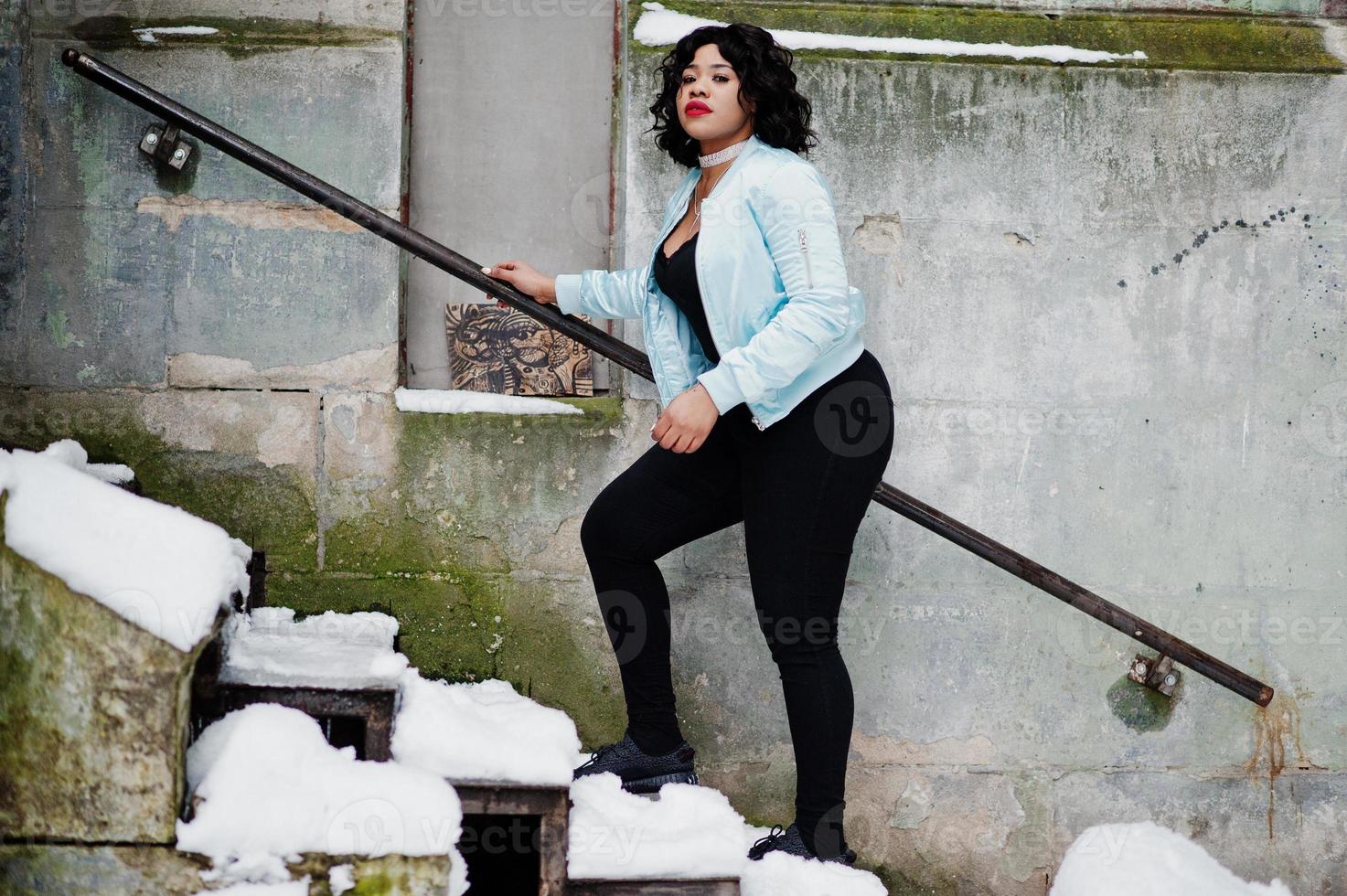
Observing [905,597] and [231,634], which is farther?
[905,597]

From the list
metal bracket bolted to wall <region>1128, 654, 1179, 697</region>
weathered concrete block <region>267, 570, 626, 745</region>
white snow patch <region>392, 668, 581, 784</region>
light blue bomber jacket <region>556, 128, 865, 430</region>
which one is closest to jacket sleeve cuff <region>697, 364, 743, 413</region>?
light blue bomber jacket <region>556, 128, 865, 430</region>

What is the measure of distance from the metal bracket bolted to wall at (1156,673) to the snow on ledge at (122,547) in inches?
95.3

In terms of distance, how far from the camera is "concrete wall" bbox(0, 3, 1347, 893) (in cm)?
317

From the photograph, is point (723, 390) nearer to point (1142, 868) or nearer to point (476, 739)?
point (476, 739)

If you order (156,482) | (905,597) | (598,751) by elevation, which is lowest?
(598,751)

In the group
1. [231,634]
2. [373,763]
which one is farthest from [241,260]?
[373,763]

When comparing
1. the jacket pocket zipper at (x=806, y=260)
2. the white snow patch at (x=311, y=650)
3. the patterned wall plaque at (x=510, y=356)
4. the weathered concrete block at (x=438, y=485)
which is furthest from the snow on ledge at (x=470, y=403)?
the jacket pocket zipper at (x=806, y=260)

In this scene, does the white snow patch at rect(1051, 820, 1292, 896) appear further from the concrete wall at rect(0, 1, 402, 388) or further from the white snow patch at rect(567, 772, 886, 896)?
the concrete wall at rect(0, 1, 402, 388)

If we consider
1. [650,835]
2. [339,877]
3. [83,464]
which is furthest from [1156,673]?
[83,464]

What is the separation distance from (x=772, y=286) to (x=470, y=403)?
3.74 feet

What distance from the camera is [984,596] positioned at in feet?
10.9

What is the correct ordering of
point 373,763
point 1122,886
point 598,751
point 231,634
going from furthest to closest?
1. point 1122,886
2. point 598,751
3. point 231,634
4. point 373,763

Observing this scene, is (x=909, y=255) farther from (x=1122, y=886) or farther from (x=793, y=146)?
(x=1122, y=886)

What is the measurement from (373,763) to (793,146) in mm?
1567
